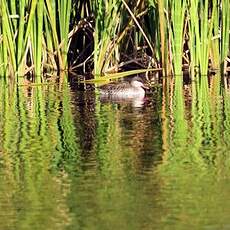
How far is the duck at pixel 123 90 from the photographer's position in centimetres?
1255

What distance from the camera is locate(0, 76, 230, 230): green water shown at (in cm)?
635

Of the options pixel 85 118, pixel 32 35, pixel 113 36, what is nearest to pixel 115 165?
pixel 85 118

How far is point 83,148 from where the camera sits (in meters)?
8.59

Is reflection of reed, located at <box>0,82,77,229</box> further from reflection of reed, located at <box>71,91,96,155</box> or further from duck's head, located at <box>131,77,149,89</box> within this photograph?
duck's head, located at <box>131,77,149,89</box>

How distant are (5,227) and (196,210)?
1.24m

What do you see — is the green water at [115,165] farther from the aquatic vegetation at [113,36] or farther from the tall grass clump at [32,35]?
the tall grass clump at [32,35]

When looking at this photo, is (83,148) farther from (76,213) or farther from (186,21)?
(186,21)

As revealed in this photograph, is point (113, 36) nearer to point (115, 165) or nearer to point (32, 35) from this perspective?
point (32, 35)

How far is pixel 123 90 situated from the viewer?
42.0 ft

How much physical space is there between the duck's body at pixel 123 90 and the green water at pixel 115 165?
0.79 meters

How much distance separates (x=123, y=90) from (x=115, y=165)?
199 inches

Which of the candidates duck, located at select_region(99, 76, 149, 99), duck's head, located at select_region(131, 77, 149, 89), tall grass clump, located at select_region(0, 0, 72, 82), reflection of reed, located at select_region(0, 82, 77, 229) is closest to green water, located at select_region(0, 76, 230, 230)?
reflection of reed, located at select_region(0, 82, 77, 229)

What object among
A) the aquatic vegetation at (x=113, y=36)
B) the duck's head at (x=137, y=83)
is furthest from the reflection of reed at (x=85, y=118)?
the aquatic vegetation at (x=113, y=36)

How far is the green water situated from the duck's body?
79 cm
